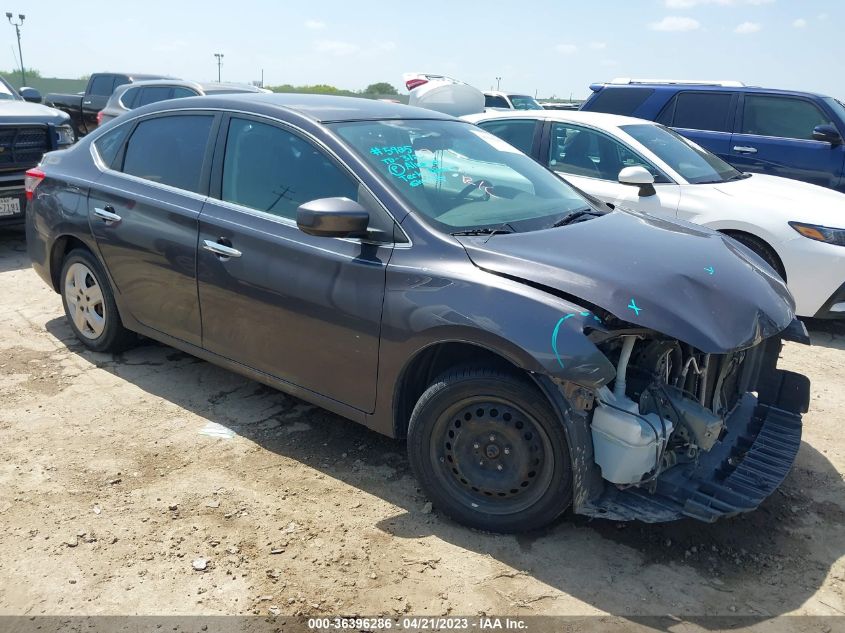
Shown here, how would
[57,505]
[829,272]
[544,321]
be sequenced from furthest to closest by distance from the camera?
[829,272] < [57,505] < [544,321]

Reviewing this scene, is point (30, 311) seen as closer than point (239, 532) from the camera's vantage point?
No

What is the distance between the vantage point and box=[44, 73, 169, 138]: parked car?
1630 centimetres

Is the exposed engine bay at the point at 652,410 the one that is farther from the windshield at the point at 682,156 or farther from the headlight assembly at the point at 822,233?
the windshield at the point at 682,156

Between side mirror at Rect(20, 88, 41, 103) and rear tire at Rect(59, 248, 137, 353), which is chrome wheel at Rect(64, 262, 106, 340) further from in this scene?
side mirror at Rect(20, 88, 41, 103)

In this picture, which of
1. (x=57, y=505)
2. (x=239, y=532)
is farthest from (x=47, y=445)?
(x=239, y=532)

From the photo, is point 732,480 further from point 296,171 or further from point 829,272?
point 829,272

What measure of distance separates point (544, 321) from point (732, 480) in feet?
3.52

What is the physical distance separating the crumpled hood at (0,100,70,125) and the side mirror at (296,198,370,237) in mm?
5886

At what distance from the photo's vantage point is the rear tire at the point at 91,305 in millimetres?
4613

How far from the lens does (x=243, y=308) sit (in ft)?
12.1

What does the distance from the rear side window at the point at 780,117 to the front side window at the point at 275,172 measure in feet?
20.7

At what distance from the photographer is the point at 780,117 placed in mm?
8039

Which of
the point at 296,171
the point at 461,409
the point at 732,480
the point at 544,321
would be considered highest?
the point at 296,171

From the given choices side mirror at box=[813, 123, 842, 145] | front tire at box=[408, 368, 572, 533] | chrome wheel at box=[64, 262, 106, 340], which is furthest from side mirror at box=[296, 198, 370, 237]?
side mirror at box=[813, 123, 842, 145]
